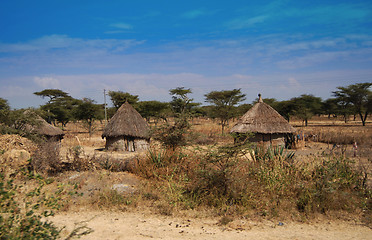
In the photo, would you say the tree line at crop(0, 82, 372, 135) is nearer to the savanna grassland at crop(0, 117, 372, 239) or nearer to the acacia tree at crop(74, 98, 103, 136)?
the acacia tree at crop(74, 98, 103, 136)

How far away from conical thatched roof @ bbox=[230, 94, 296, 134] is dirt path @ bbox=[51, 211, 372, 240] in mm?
10538

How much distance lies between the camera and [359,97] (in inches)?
1282

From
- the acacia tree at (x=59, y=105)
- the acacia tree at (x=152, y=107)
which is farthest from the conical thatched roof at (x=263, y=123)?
the acacia tree at (x=59, y=105)

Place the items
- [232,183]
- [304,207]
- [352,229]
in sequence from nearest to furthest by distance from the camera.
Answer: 1. [352,229]
2. [304,207]
3. [232,183]

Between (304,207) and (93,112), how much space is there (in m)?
28.3

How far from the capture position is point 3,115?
983cm

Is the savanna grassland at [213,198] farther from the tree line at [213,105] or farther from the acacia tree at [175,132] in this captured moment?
the tree line at [213,105]

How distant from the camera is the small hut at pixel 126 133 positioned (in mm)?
15266

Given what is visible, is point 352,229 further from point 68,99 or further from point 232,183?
point 68,99

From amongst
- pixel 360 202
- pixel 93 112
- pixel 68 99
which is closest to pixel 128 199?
pixel 360 202

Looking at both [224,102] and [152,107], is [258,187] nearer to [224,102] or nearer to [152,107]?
[224,102]

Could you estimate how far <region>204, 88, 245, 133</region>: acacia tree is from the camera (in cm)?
2738

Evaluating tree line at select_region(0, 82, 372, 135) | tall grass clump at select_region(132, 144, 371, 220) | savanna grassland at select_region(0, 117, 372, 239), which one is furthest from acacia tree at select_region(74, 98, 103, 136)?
tall grass clump at select_region(132, 144, 371, 220)

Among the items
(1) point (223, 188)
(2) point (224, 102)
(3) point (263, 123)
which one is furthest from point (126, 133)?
(2) point (224, 102)
